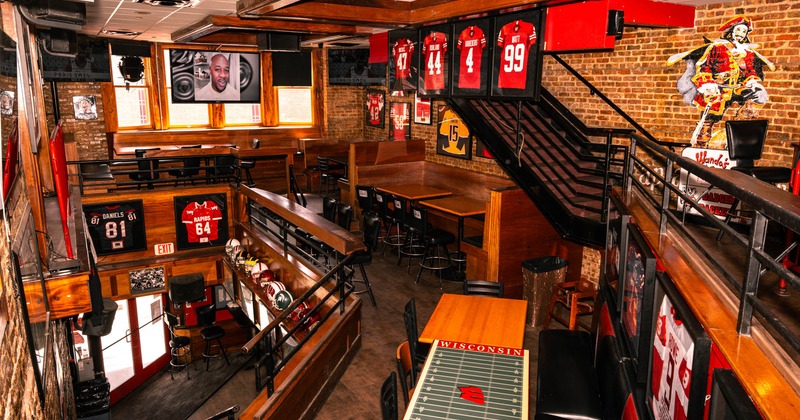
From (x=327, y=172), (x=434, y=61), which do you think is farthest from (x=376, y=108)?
(x=434, y=61)

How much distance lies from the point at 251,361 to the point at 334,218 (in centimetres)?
298

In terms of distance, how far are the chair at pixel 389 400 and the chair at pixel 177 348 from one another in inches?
290

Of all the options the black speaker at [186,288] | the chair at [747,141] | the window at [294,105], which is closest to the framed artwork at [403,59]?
the chair at [747,141]

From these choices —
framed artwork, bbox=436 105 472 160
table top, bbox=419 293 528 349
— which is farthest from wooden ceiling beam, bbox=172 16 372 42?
table top, bbox=419 293 528 349

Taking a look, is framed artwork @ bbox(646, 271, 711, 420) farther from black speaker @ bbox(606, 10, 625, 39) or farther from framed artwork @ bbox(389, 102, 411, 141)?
framed artwork @ bbox(389, 102, 411, 141)

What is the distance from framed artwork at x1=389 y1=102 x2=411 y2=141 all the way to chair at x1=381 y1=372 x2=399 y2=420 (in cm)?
863

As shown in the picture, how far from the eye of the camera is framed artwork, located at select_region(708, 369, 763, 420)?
4.77ft

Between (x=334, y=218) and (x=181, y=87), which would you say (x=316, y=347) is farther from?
(x=181, y=87)

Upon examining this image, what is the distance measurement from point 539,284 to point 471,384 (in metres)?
3.27

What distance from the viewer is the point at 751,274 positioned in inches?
69.5

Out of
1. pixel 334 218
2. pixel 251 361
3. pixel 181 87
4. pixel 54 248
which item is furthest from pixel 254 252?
pixel 181 87

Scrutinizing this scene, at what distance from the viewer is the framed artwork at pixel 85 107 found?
38.0 ft

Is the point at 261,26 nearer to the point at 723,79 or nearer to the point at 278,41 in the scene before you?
the point at 278,41

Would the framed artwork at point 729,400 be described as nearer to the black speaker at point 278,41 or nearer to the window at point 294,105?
the black speaker at point 278,41
